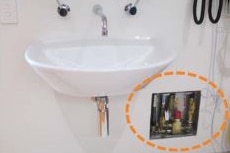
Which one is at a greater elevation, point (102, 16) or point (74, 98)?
point (102, 16)

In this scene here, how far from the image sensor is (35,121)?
59.8 inches

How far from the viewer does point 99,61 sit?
1.39 m

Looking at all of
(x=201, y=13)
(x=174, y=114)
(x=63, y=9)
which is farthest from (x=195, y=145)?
(x=63, y=9)

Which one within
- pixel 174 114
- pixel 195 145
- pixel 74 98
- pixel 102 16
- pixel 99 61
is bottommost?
pixel 195 145

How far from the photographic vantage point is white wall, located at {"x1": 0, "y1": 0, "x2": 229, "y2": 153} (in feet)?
4.52

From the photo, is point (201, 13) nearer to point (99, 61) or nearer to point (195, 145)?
point (99, 61)

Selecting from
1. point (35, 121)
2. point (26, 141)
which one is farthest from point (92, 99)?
point (26, 141)

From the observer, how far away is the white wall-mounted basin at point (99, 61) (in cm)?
107

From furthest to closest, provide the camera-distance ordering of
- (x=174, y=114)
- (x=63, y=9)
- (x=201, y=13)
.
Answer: (x=174, y=114)
(x=201, y=13)
(x=63, y=9)

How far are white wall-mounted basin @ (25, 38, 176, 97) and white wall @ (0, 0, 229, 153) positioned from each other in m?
0.07

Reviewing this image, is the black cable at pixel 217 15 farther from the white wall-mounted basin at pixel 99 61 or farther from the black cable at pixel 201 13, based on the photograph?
the white wall-mounted basin at pixel 99 61

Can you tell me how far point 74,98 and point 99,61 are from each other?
278mm

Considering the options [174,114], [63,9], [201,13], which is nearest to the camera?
[63,9]

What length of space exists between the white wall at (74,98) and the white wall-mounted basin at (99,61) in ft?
0.23
